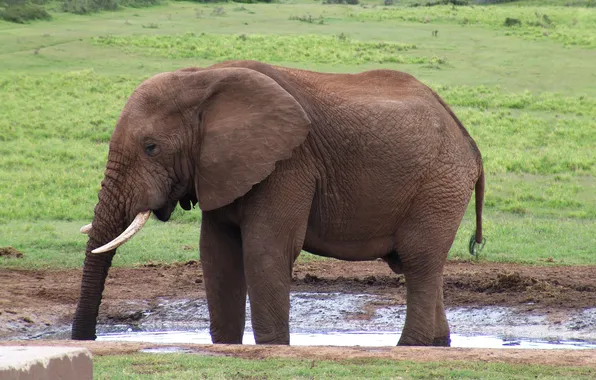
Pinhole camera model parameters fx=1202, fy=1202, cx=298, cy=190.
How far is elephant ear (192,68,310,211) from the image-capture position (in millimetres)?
9195

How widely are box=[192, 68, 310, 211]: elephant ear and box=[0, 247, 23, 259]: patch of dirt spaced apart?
5998mm

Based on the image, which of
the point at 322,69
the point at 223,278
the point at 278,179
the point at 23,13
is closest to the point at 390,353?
the point at 278,179

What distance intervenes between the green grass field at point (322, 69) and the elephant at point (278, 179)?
503 centimetres

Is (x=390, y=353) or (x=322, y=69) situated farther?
(x=322, y=69)

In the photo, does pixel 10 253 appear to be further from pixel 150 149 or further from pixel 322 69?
pixel 322 69

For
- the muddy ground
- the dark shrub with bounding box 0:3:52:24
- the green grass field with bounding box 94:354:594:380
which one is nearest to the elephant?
the green grass field with bounding box 94:354:594:380

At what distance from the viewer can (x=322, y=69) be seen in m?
28.8

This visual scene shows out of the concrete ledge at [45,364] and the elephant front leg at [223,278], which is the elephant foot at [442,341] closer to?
the elephant front leg at [223,278]

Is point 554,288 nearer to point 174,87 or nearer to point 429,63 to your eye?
point 174,87

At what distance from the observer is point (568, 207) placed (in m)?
18.6

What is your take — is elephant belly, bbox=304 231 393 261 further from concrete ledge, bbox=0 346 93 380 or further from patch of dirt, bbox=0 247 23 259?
patch of dirt, bbox=0 247 23 259

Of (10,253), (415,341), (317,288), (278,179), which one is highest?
(278,179)

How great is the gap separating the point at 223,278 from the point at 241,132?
50.8 inches

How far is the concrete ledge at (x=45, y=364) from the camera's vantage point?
5184 mm
